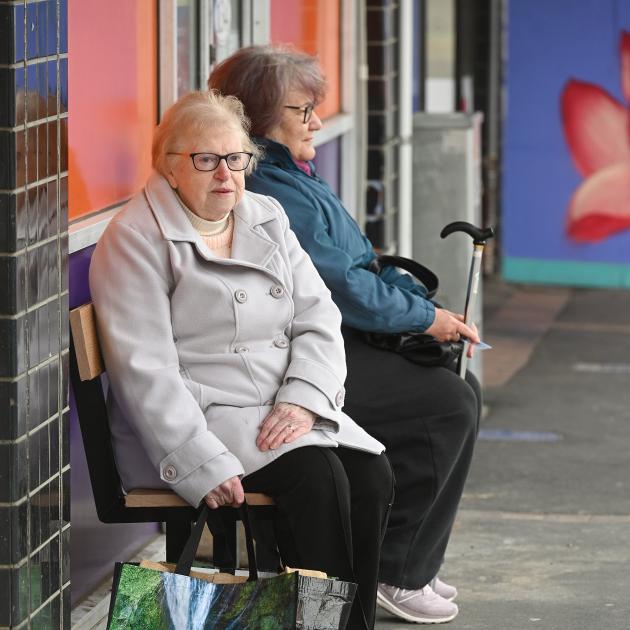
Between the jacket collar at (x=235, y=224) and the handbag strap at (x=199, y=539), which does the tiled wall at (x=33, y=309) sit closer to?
the handbag strap at (x=199, y=539)

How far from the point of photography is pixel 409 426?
4.38m

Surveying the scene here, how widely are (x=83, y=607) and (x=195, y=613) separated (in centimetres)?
115

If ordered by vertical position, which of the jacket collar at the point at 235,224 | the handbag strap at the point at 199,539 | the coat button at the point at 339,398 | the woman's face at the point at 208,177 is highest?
the woman's face at the point at 208,177

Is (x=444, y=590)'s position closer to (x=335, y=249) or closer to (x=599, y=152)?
(x=335, y=249)

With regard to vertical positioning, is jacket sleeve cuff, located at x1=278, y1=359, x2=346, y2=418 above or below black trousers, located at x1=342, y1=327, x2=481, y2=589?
above

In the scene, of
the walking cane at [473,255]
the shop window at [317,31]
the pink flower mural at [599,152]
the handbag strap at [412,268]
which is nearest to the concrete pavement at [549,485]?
the walking cane at [473,255]

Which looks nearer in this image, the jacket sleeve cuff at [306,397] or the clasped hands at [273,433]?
the clasped hands at [273,433]

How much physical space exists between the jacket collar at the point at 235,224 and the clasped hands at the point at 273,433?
15.2 inches

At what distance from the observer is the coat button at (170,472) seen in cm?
346

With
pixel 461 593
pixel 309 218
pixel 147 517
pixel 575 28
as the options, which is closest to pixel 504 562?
pixel 461 593

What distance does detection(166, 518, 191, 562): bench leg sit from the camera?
366 centimetres

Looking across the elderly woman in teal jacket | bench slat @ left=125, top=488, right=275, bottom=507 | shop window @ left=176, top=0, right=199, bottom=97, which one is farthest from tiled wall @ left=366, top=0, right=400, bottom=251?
bench slat @ left=125, top=488, right=275, bottom=507

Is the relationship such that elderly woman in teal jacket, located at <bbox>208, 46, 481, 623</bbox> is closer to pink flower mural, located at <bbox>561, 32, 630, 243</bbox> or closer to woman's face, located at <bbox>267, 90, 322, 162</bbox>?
woman's face, located at <bbox>267, 90, 322, 162</bbox>

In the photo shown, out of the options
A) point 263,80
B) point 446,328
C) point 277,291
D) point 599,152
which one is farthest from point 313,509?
point 599,152
